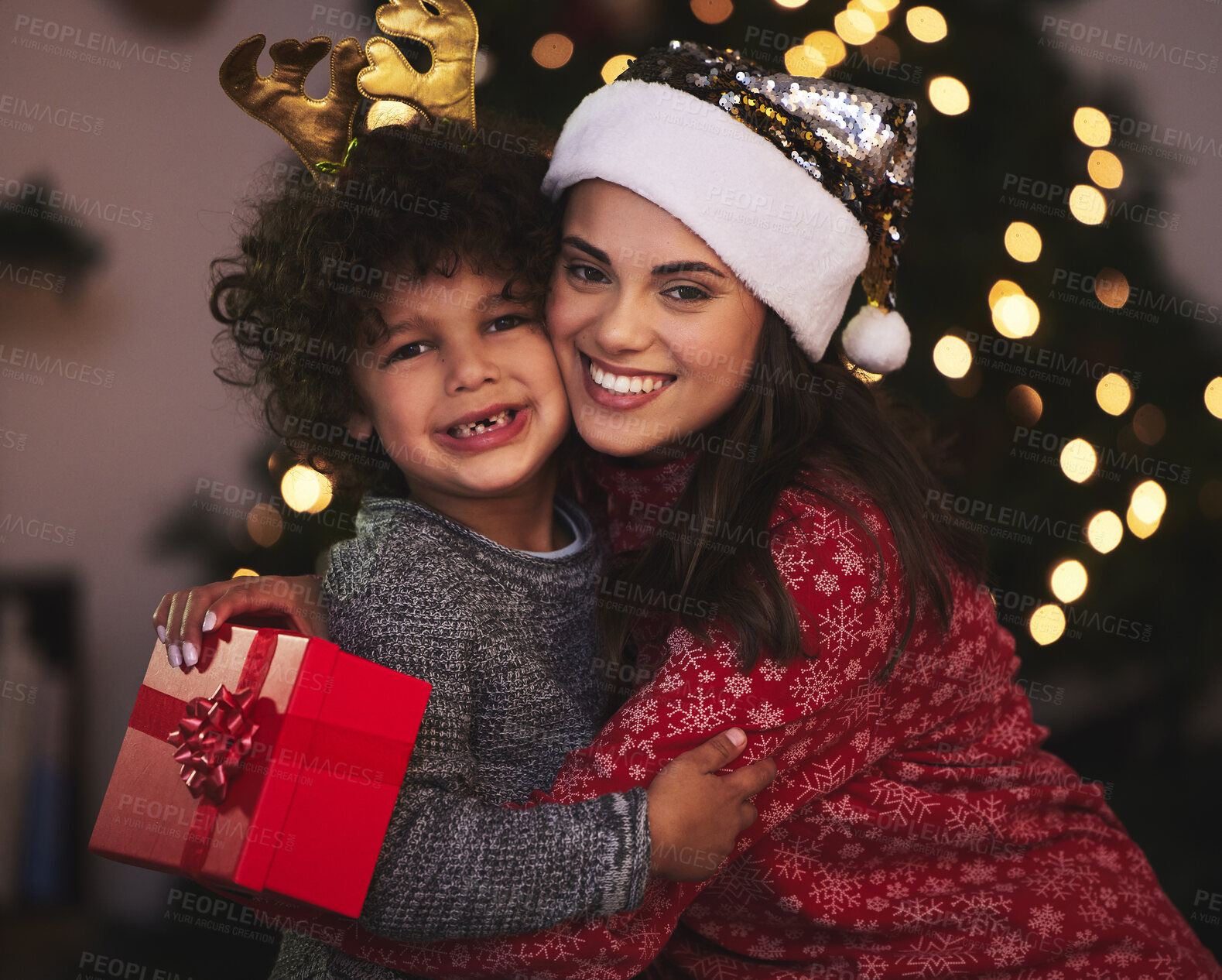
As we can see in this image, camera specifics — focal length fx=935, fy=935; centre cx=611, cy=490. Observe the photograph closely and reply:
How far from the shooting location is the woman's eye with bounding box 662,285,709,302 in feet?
4.47

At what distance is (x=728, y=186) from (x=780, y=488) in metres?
0.44

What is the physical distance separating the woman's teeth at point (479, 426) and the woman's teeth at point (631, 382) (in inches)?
6.2

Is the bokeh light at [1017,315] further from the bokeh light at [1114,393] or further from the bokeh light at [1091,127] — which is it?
the bokeh light at [1091,127]

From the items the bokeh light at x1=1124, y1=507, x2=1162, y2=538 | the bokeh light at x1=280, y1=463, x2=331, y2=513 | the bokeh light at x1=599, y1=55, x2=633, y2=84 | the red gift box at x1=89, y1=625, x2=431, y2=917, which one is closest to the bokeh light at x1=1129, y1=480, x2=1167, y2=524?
the bokeh light at x1=1124, y1=507, x2=1162, y2=538

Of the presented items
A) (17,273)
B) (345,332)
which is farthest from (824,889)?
(17,273)

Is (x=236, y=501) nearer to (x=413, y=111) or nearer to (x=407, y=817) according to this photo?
(x=413, y=111)

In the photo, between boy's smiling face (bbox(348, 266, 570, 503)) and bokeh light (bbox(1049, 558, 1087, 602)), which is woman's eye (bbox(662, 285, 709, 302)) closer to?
boy's smiling face (bbox(348, 266, 570, 503))

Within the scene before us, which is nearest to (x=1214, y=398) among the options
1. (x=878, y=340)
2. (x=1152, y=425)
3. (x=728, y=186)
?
(x=1152, y=425)

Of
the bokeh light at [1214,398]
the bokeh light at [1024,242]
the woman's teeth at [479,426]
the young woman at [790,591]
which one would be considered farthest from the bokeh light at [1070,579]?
the woman's teeth at [479,426]

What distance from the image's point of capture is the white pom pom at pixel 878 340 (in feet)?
5.15

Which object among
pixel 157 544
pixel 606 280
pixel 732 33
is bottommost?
pixel 157 544

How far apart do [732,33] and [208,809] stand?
5.18 ft

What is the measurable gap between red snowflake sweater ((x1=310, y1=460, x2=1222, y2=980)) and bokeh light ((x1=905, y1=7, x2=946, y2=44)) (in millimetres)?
945

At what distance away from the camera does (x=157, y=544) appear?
2010 mm
